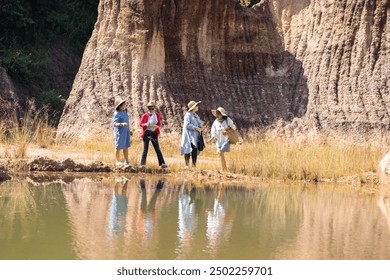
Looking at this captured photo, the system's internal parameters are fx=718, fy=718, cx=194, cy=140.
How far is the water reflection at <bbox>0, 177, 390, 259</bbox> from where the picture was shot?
25.1 ft

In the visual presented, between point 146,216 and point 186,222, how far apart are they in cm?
65

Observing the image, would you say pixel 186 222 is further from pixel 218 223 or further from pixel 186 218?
pixel 218 223

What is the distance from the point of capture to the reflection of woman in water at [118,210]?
871cm

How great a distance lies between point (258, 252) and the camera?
25.3ft

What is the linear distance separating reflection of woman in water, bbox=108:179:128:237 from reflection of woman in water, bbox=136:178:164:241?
21 centimetres

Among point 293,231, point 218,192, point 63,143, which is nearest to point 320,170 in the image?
point 218,192

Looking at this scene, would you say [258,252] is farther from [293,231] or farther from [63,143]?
[63,143]

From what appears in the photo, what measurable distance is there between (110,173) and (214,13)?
11862mm

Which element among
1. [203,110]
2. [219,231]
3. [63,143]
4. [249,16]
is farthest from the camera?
[249,16]

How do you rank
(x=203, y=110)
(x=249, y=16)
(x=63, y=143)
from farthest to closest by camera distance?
(x=249, y=16) < (x=203, y=110) < (x=63, y=143)

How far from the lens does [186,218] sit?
32.0 feet

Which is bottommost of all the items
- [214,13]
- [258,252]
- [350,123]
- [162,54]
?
[258,252]

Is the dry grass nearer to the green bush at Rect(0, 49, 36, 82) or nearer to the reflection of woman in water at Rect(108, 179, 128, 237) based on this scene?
the reflection of woman in water at Rect(108, 179, 128, 237)

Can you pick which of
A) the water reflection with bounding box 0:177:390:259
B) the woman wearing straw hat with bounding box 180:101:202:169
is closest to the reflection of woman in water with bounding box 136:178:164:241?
the water reflection with bounding box 0:177:390:259
